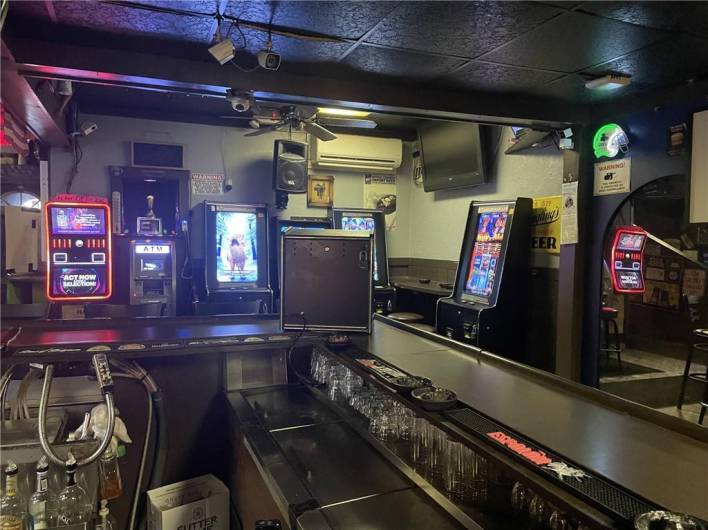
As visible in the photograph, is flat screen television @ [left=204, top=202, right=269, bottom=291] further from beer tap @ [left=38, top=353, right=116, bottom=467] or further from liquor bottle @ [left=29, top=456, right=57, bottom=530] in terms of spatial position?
liquor bottle @ [left=29, top=456, right=57, bottom=530]

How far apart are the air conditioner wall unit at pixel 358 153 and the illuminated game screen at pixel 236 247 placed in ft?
4.23

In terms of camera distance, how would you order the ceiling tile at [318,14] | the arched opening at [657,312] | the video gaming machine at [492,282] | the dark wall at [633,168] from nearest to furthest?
1. the ceiling tile at [318,14]
2. the dark wall at [633,168]
3. the arched opening at [657,312]
4. the video gaming machine at [492,282]

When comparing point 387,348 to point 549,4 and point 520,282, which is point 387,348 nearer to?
point 549,4

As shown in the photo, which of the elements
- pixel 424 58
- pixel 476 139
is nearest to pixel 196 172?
pixel 476 139

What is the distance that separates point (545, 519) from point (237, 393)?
1.70 metres

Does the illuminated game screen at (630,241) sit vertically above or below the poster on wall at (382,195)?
below

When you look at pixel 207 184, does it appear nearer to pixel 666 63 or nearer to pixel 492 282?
pixel 492 282

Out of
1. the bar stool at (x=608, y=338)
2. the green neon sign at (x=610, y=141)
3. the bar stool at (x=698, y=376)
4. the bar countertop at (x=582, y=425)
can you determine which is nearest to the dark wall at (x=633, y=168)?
the green neon sign at (x=610, y=141)

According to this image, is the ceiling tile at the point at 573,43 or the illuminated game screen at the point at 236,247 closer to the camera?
the ceiling tile at the point at 573,43

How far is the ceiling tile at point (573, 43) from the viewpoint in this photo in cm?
250

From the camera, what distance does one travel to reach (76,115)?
527cm

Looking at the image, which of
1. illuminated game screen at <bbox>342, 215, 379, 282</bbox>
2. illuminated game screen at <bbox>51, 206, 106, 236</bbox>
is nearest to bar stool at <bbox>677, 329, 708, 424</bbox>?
illuminated game screen at <bbox>342, 215, 379, 282</bbox>

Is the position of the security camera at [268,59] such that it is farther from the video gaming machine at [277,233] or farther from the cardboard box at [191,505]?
the video gaming machine at [277,233]

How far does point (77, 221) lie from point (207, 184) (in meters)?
1.78
